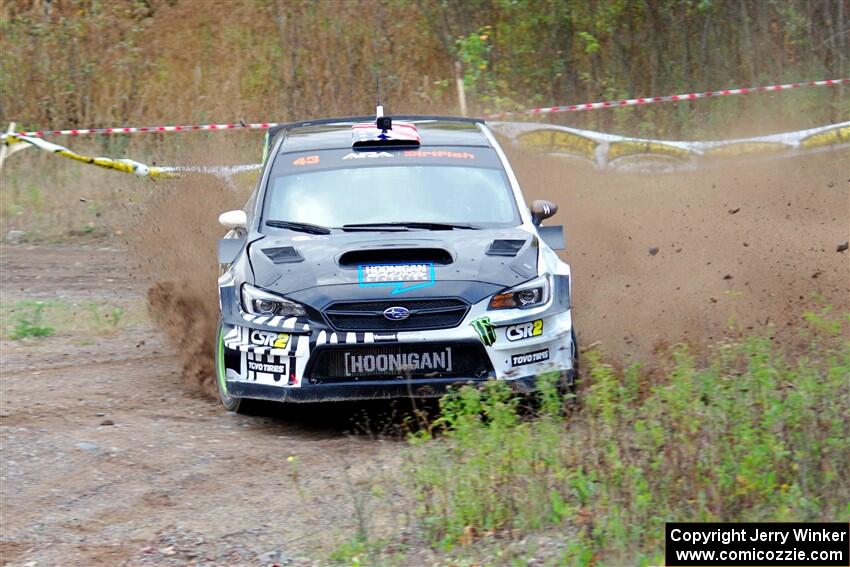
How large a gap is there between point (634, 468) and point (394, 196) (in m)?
3.52

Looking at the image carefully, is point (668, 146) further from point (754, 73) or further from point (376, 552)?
point (376, 552)

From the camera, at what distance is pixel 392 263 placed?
24.8 feet

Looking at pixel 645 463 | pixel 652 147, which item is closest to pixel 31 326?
pixel 645 463

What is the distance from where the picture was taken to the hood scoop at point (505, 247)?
7.76 m

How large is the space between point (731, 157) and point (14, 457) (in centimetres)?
1131

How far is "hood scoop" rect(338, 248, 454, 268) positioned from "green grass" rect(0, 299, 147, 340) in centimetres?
432

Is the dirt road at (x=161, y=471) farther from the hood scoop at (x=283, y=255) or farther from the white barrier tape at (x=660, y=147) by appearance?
the white barrier tape at (x=660, y=147)

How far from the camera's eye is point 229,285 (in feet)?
25.9

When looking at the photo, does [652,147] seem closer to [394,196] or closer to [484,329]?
[394,196]

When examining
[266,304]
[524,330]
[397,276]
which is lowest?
[524,330]

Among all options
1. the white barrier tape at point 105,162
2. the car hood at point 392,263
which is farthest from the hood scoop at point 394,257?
the white barrier tape at point 105,162

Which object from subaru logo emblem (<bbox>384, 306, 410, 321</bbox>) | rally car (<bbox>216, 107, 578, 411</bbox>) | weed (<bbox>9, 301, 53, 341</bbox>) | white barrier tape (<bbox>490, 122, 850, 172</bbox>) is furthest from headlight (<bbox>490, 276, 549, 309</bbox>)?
white barrier tape (<bbox>490, 122, 850, 172</bbox>)

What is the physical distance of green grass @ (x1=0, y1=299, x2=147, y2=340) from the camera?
36.7ft

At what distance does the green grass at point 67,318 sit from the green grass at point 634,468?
5746 millimetres
